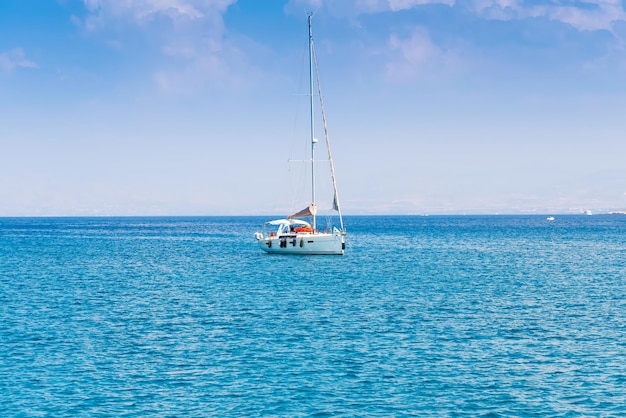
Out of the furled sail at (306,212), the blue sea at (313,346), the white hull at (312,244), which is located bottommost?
the blue sea at (313,346)

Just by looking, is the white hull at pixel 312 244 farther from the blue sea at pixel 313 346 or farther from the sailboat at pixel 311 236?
the blue sea at pixel 313 346

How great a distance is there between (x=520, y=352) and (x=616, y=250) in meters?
96.3

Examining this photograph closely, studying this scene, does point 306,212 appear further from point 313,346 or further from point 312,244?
point 313,346

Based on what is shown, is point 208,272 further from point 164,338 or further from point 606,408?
point 606,408

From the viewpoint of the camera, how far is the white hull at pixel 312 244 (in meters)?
97.4

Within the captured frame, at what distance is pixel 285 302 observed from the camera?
5659 centimetres

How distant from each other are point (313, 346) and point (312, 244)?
5857 centimetres

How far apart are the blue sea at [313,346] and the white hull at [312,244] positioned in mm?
21299

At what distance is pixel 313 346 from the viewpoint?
39.5 metres

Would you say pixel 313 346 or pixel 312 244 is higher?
pixel 312 244

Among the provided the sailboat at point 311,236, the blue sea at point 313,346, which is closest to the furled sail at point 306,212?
the sailboat at point 311,236

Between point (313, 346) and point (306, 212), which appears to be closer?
point (313, 346)

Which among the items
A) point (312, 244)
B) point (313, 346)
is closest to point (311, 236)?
point (312, 244)

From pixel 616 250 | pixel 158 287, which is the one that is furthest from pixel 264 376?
pixel 616 250
